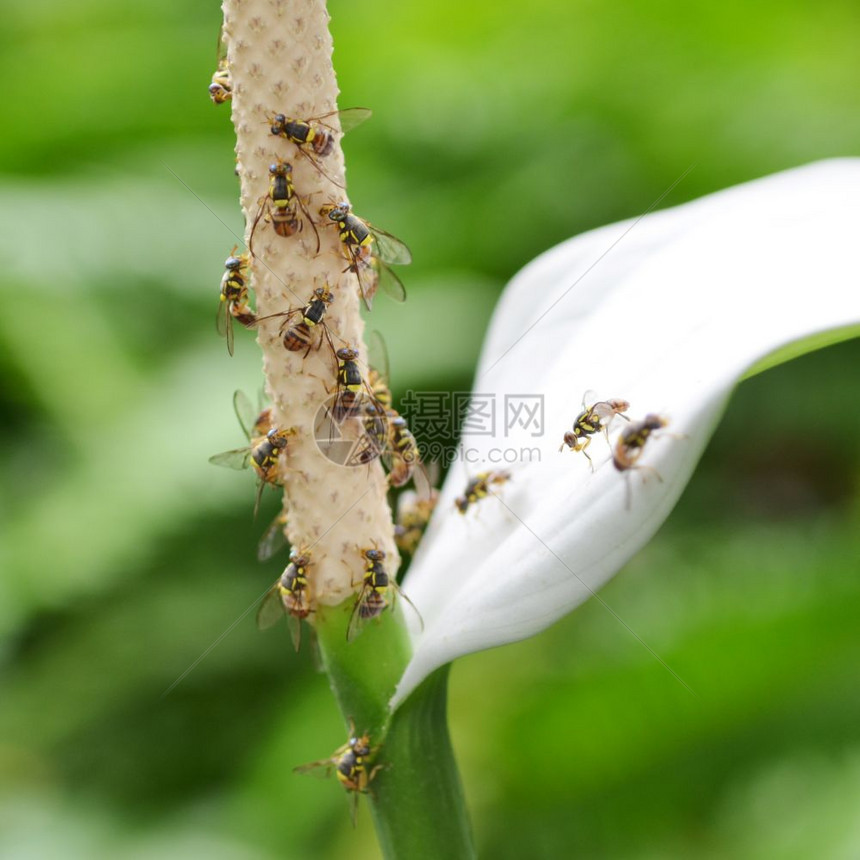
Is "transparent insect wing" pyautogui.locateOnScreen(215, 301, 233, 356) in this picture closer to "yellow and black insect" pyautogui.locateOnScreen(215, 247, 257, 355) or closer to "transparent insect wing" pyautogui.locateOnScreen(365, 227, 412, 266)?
"yellow and black insect" pyautogui.locateOnScreen(215, 247, 257, 355)

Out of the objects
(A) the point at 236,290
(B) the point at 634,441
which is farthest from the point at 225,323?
(B) the point at 634,441

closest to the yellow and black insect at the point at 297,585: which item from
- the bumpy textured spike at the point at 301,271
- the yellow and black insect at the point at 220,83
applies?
the bumpy textured spike at the point at 301,271

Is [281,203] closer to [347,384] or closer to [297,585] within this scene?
[347,384]

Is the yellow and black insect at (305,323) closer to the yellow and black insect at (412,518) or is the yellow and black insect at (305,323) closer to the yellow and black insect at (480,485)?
the yellow and black insect at (480,485)

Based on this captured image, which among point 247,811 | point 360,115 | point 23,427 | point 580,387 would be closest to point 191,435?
point 23,427

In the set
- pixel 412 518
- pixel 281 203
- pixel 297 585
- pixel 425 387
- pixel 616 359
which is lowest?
pixel 425 387

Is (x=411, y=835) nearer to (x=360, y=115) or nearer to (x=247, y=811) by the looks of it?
(x=360, y=115)

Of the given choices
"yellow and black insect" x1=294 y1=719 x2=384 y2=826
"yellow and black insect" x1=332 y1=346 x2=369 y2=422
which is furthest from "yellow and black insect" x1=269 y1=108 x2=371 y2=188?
"yellow and black insect" x1=294 y1=719 x2=384 y2=826
